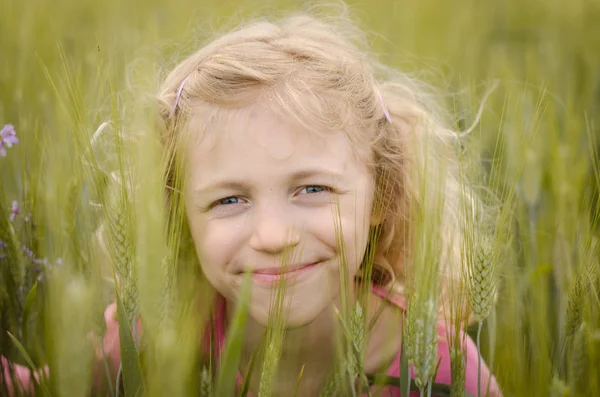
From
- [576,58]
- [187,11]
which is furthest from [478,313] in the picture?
[187,11]

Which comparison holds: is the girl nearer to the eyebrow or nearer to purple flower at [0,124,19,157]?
the eyebrow

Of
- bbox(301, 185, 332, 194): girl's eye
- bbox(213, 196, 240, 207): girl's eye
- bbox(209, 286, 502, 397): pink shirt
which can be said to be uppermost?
bbox(301, 185, 332, 194): girl's eye

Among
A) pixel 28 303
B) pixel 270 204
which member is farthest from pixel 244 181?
pixel 28 303

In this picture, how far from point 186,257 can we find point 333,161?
35cm

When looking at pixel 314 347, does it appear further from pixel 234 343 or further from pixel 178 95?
pixel 234 343

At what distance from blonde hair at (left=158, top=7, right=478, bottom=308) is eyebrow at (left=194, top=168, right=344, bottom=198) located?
0.08 meters

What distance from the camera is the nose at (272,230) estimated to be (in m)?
1.00

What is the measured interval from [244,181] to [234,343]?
481mm

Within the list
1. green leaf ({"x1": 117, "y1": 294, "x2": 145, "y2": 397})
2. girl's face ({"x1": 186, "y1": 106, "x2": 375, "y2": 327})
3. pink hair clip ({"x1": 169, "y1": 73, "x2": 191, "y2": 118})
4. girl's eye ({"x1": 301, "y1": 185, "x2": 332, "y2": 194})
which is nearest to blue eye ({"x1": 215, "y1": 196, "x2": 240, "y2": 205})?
girl's face ({"x1": 186, "y1": 106, "x2": 375, "y2": 327})

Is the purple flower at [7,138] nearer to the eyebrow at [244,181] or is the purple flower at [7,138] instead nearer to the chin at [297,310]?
the eyebrow at [244,181]

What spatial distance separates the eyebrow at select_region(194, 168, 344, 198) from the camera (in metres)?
1.06

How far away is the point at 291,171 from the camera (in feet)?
3.45

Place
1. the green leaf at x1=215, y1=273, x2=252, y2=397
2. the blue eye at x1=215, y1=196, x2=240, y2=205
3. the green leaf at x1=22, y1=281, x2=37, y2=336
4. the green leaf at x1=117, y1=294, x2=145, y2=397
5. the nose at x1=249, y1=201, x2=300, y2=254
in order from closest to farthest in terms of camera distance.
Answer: the green leaf at x1=215, y1=273, x2=252, y2=397, the green leaf at x1=117, y1=294, x2=145, y2=397, the green leaf at x1=22, y1=281, x2=37, y2=336, the nose at x1=249, y1=201, x2=300, y2=254, the blue eye at x1=215, y1=196, x2=240, y2=205

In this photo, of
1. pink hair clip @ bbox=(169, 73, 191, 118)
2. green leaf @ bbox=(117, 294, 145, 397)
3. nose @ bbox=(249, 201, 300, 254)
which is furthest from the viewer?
pink hair clip @ bbox=(169, 73, 191, 118)
